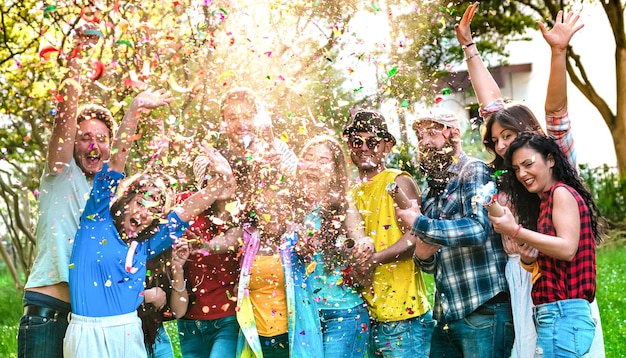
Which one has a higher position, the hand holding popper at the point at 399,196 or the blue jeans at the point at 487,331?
the hand holding popper at the point at 399,196

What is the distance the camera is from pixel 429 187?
4.11 meters

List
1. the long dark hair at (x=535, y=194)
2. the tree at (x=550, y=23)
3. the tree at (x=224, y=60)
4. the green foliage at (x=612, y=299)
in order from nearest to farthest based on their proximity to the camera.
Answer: the long dark hair at (x=535, y=194)
the tree at (x=224, y=60)
the green foliage at (x=612, y=299)
the tree at (x=550, y=23)

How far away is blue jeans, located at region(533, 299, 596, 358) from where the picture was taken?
10.7ft

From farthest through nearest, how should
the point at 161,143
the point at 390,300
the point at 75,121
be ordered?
the point at 161,143, the point at 390,300, the point at 75,121

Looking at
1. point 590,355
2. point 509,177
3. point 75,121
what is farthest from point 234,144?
point 590,355

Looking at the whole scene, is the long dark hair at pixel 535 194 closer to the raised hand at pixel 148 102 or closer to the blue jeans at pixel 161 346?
the raised hand at pixel 148 102

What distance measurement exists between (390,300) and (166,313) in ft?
3.79

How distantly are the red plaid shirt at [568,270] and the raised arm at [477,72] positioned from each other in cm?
82

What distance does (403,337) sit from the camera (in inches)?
155

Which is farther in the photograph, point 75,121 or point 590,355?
point 75,121

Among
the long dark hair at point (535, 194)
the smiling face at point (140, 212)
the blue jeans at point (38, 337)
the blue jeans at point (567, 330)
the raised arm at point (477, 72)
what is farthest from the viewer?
the raised arm at point (477, 72)

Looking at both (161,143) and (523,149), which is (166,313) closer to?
(161,143)

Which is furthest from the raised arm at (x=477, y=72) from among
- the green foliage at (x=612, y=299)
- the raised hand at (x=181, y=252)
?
the green foliage at (x=612, y=299)

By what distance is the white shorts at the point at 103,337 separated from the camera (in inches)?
142
